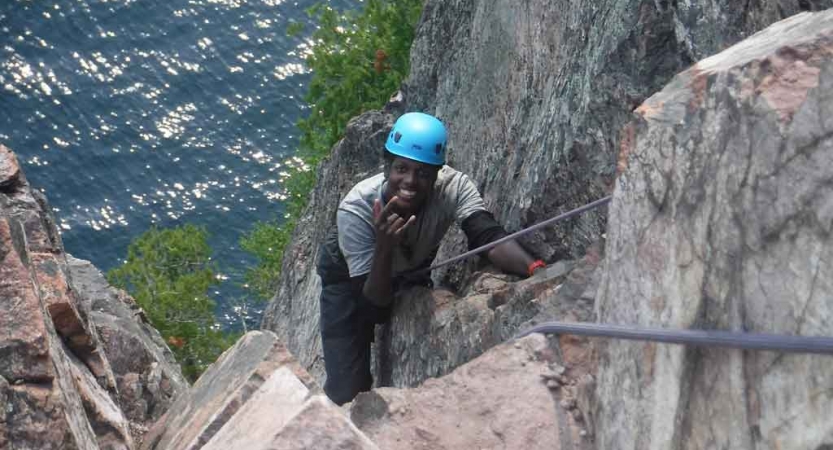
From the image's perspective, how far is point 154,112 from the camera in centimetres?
3809

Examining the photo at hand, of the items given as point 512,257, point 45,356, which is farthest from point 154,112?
point 45,356

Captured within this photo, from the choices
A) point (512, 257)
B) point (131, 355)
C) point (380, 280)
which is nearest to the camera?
point (380, 280)

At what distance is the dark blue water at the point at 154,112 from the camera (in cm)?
3534

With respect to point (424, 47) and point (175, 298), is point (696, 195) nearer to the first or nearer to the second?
point (424, 47)

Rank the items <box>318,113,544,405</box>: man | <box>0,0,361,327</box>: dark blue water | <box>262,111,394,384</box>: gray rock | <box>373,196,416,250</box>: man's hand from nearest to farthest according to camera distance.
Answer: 1. <box>373,196,416,250</box>: man's hand
2. <box>318,113,544,405</box>: man
3. <box>262,111,394,384</box>: gray rock
4. <box>0,0,361,327</box>: dark blue water

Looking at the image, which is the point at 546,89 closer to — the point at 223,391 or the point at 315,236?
the point at 223,391

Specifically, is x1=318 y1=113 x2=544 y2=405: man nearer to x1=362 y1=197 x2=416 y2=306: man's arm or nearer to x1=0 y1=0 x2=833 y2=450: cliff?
x1=362 y1=197 x2=416 y2=306: man's arm

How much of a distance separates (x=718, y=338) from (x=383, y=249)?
3.64 meters

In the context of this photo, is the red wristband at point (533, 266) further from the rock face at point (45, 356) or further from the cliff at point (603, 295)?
the rock face at point (45, 356)

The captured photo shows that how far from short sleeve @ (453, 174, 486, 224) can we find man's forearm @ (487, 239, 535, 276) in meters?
0.30

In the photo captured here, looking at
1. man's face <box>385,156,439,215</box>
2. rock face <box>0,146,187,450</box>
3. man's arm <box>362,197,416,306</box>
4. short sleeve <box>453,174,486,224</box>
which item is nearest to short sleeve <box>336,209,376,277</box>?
man's arm <box>362,197,416,306</box>

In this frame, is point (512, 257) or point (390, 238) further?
point (512, 257)

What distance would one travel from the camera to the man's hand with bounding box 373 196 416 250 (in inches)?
253

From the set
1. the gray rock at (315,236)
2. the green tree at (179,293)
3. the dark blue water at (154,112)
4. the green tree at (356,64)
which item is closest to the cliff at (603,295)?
the gray rock at (315,236)
